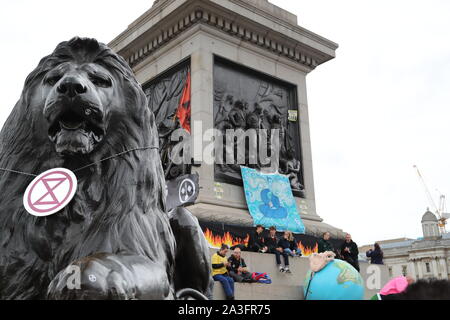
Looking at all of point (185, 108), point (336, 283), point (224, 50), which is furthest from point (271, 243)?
point (224, 50)

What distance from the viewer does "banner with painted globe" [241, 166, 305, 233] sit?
1267cm

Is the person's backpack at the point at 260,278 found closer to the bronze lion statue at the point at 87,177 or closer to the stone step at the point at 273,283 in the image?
the stone step at the point at 273,283

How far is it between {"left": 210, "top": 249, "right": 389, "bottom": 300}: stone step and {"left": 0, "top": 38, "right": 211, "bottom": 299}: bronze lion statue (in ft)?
16.3

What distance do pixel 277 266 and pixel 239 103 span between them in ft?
16.3

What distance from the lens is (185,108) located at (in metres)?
13.2

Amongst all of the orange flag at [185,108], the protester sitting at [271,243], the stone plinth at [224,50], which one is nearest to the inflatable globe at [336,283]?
the protester sitting at [271,243]

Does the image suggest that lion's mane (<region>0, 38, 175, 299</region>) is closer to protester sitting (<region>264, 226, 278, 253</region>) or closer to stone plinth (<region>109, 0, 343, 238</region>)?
protester sitting (<region>264, 226, 278, 253</region>)

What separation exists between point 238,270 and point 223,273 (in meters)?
0.64

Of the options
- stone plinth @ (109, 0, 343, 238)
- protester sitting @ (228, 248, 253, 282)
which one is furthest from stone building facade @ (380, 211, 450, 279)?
protester sitting @ (228, 248, 253, 282)

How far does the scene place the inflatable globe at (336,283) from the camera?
5.83 metres

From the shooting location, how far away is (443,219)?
100 metres

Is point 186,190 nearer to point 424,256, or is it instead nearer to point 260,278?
point 260,278
